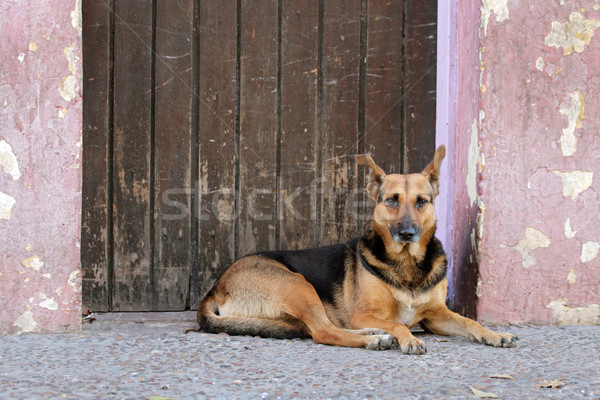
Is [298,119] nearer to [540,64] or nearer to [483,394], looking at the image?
[540,64]

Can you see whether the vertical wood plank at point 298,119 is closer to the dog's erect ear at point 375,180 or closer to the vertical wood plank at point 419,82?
the dog's erect ear at point 375,180

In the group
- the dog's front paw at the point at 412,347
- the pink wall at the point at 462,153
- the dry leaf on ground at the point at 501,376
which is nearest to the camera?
the dry leaf on ground at the point at 501,376

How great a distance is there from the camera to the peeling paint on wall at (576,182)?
3.64m

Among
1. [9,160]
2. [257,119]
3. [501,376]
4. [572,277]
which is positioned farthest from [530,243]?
[9,160]

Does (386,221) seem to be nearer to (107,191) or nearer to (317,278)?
(317,278)

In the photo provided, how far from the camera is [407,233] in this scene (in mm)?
3396

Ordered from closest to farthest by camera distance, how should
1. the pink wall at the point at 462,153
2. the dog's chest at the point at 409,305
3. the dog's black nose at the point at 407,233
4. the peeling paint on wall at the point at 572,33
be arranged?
the dog's black nose at the point at 407,233, the dog's chest at the point at 409,305, the peeling paint on wall at the point at 572,33, the pink wall at the point at 462,153

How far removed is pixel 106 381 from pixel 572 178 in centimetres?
303

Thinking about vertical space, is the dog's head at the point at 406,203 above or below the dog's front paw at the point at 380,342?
above

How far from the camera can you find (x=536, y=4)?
3629 mm

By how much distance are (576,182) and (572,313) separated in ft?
2.80

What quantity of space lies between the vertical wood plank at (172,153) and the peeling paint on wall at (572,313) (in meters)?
2.56

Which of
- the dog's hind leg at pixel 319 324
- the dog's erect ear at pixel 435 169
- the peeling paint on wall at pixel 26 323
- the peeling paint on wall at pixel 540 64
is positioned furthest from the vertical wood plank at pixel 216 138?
the peeling paint on wall at pixel 540 64

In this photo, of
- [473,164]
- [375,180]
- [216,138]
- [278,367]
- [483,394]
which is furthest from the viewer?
[216,138]
